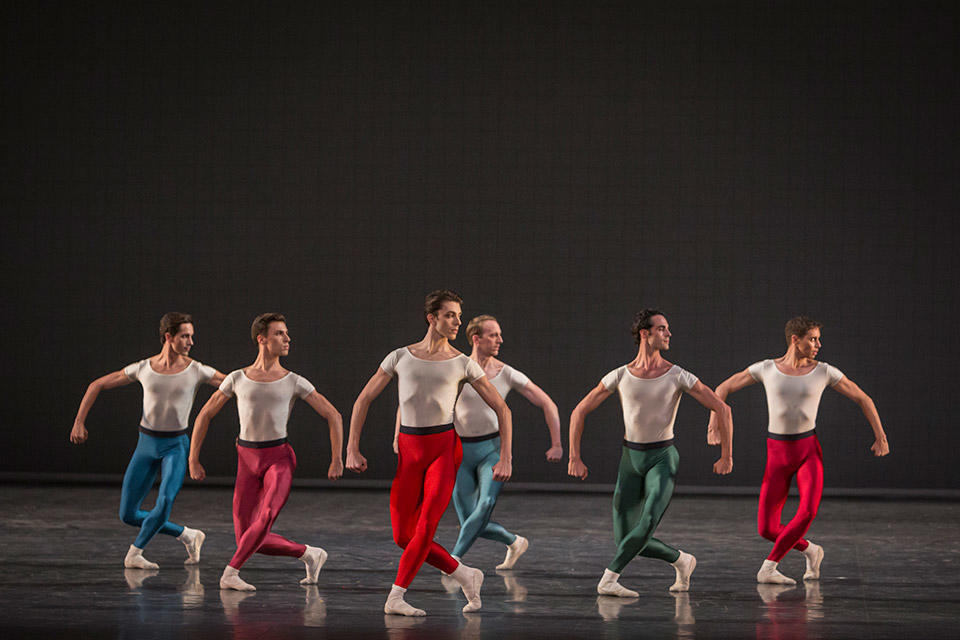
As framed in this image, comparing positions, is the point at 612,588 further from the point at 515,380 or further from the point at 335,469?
the point at 335,469

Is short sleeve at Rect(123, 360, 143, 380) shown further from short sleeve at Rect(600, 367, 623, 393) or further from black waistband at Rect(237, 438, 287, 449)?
short sleeve at Rect(600, 367, 623, 393)

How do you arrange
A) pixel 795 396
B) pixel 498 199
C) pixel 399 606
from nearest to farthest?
pixel 399 606 < pixel 795 396 < pixel 498 199

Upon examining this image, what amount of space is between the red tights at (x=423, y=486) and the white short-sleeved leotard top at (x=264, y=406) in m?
0.90

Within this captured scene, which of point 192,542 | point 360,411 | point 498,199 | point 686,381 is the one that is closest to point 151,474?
point 192,542

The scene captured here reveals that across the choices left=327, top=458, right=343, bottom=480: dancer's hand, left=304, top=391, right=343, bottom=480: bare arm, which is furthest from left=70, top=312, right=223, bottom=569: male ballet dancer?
Answer: left=327, top=458, right=343, bottom=480: dancer's hand

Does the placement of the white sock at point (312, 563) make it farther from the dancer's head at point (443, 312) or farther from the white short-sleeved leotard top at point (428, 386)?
the dancer's head at point (443, 312)

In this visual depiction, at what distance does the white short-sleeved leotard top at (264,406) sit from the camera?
657 centimetres

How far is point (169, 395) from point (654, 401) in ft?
9.83

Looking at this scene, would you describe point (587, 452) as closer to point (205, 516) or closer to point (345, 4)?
point (205, 516)

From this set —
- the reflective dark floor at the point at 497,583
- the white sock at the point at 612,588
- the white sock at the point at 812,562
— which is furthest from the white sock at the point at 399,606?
the white sock at the point at 812,562

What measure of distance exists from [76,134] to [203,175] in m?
1.35

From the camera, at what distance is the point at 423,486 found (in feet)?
19.6

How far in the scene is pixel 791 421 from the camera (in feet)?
22.5

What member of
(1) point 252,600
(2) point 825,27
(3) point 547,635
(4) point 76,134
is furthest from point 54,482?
(2) point 825,27
